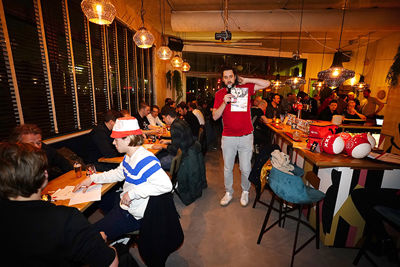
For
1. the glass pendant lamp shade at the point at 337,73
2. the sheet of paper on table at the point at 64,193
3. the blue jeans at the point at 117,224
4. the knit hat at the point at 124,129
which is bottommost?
the blue jeans at the point at 117,224

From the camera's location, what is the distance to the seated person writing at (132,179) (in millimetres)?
1465

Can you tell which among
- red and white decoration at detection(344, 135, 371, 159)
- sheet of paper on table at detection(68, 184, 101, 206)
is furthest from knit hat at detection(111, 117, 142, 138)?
red and white decoration at detection(344, 135, 371, 159)

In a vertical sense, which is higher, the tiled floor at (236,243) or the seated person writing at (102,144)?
the seated person writing at (102,144)

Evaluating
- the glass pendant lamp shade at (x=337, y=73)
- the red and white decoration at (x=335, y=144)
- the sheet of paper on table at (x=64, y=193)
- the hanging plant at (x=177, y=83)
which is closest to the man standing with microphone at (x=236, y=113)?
the red and white decoration at (x=335, y=144)

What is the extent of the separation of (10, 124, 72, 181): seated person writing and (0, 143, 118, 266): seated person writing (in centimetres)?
98

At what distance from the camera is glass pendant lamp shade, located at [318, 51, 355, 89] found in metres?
3.26

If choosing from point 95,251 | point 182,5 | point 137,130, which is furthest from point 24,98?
point 182,5

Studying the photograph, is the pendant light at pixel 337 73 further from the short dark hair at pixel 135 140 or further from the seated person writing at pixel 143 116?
the seated person writing at pixel 143 116

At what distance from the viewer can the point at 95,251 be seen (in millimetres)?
920

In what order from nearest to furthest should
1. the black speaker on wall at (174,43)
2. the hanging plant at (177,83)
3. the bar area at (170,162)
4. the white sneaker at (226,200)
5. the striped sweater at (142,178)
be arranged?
the bar area at (170,162) < the striped sweater at (142,178) < the white sneaker at (226,200) < the black speaker on wall at (174,43) < the hanging plant at (177,83)

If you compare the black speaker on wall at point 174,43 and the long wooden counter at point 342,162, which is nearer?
the long wooden counter at point 342,162

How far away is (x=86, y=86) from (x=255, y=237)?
400 centimetres

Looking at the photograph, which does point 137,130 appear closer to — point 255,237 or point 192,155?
point 192,155

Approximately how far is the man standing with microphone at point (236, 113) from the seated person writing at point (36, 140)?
2.11m
